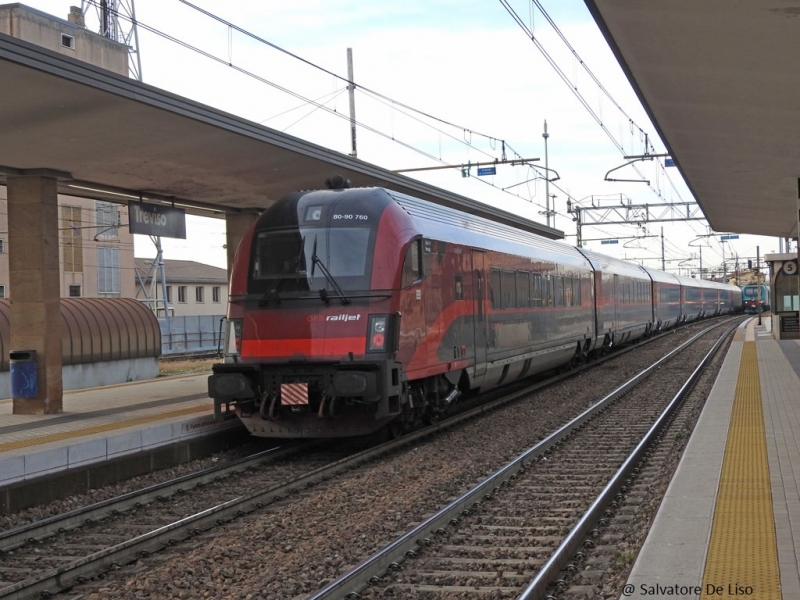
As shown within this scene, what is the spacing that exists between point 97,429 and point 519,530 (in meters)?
6.27

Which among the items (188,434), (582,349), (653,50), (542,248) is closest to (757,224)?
(582,349)

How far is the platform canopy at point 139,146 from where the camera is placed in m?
9.45

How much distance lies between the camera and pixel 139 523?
326 inches

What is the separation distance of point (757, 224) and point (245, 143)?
23.5 m

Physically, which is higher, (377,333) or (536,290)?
(536,290)

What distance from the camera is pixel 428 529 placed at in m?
7.30

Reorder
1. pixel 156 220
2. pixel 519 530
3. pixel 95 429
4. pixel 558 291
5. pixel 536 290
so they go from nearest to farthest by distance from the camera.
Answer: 1. pixel 519 530
2. pixel 95 429
3. pixel 156 220
4. pixel 536 290
5. pixel 558 291

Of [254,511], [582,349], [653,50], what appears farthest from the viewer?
[582,349]

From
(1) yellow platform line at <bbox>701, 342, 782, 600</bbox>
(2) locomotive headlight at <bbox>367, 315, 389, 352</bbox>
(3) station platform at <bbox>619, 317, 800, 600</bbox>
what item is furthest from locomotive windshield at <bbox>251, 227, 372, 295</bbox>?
(1) yellow platform line at <bbox>701, 342, 782, 600</bbox>

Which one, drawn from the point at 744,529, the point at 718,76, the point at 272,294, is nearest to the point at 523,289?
the point at 718,76

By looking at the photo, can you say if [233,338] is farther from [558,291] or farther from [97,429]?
[558,291]

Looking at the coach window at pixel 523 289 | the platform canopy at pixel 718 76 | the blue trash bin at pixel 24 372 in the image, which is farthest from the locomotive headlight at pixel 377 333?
the coach window at pixel 523 289

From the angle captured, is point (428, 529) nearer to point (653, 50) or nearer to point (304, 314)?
point (304, 314)

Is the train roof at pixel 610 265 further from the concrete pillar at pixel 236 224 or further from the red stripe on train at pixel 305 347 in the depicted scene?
the red stripe on train at pixel 305 347
